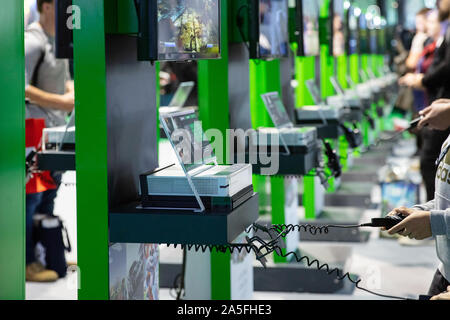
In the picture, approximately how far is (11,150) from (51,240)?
283 centimetres

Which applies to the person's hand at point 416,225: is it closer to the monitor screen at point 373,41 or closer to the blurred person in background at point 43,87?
the blurred person in background at point 43,87

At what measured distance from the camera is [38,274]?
491 centimetres

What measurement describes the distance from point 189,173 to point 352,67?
29.0 ft

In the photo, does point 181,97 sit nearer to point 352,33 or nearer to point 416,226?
point 416,226

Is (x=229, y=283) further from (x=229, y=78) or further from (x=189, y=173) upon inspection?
(x=189, y=173)

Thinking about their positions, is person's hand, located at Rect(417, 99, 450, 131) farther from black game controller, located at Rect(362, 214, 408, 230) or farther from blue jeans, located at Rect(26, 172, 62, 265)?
blue jeans, located at Rect(26, 172, 62, 265)

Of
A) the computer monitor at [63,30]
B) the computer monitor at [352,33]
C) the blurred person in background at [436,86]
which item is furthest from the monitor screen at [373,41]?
the computer monitor at [63,30]

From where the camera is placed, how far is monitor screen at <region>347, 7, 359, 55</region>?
8703 mm

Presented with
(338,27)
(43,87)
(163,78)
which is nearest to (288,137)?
(43,87)
